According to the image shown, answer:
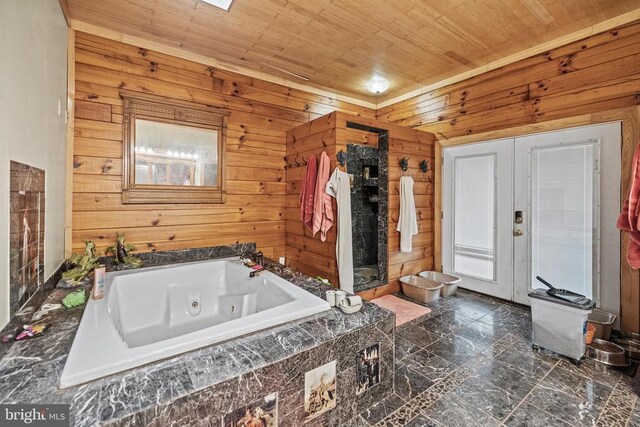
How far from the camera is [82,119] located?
2.40 meters

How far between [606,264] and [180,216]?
153 inches

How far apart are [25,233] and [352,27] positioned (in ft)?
8.85

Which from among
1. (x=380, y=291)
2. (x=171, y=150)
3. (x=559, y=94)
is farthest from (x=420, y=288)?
(x=171, y=150)

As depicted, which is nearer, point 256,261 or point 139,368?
point 139,368

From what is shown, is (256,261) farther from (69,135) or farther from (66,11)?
(66,11)

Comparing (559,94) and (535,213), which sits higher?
(559,94)

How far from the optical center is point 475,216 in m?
3.35

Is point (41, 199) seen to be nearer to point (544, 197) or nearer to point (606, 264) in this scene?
point (544, 197)

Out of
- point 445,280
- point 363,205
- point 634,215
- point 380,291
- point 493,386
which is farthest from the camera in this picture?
point 363,205

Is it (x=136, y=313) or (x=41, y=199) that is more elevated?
(x=41, y=199)

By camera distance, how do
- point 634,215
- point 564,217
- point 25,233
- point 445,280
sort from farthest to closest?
point 445,280, point 564,217, point 634,215, point 25,233

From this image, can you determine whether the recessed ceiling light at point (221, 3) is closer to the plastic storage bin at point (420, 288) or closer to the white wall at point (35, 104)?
the white wall at point (35, 104)

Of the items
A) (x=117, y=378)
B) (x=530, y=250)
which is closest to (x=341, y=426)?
(x=117, y=378)

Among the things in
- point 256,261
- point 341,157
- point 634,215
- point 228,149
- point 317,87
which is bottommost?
point 256,261
